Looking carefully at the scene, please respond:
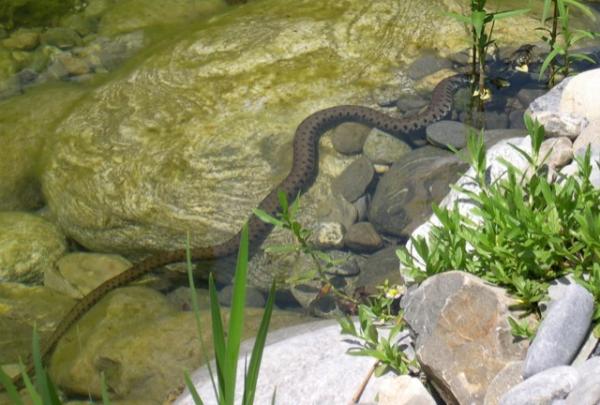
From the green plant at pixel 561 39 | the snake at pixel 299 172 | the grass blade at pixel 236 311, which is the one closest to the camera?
the grass blade at pixel 236 311

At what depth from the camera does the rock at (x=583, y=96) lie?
5074 millimetres

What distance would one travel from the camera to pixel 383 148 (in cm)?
697

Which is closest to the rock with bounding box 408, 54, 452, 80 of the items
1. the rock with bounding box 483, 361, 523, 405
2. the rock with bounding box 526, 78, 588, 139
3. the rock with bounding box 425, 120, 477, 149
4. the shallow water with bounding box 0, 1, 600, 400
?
the shallow water with bounding box 0, 1, 600, 400

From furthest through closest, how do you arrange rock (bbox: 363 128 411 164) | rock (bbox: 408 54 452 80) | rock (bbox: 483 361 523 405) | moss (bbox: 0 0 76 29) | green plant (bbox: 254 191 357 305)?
moss (bbox: 0 0 76 29) < rock (bbox: 408 54 452 80) < rock (bbox: 363 128 411 164) < green plant (bbox: 254 191 357 305) < rock (bbox: 483 361 523 405)

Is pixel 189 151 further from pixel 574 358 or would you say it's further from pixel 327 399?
pixel 574 358

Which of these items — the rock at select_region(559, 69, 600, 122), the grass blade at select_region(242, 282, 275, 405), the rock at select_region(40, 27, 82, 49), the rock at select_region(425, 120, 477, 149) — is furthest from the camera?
the rock at select_region(40, 27, 82, 49)

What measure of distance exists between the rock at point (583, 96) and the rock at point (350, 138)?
2139mm

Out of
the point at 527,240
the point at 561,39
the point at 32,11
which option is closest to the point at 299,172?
the point at 561,39

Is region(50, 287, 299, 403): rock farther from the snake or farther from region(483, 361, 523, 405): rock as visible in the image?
region(483, 361, 523, 405): rock

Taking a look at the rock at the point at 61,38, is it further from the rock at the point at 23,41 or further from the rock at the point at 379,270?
the rock at the point at 379,270

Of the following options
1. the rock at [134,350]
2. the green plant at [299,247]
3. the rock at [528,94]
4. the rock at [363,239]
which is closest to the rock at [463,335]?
the green plant at [299,247]

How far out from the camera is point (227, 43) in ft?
27.7

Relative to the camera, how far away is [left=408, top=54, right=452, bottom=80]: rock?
766 cm

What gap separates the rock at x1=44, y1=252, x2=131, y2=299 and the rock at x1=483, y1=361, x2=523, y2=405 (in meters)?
4.19
